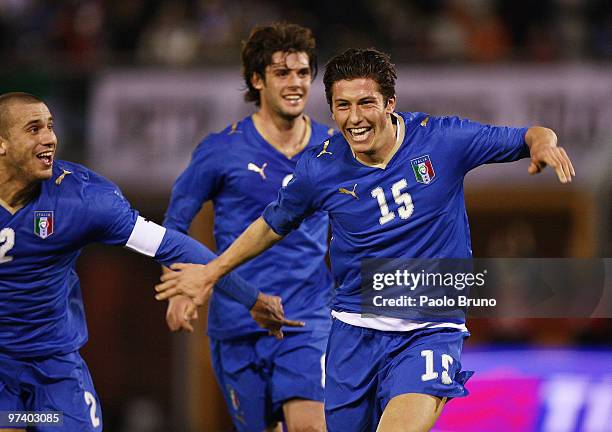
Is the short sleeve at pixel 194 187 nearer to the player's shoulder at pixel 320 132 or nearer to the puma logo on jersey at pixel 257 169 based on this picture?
the puma logo on jersey at pixel 257 169

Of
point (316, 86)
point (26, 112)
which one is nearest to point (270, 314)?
point (26, 112)

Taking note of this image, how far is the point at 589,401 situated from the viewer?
29.8 feet

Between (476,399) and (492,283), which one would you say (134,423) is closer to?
(476,399)

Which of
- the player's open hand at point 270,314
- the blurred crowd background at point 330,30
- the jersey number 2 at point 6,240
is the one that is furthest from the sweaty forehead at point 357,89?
the blurred crowd background at point 330,30

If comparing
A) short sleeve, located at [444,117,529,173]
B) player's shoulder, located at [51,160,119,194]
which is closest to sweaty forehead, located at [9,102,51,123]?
player's shoulder, located at [51,160,119,194]

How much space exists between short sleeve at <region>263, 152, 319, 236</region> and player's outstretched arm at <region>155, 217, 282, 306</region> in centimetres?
6

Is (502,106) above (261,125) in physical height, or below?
above

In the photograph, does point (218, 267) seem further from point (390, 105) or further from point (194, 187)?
point (390, 105)

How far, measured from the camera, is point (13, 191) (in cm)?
582

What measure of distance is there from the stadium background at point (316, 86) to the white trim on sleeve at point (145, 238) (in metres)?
5.31

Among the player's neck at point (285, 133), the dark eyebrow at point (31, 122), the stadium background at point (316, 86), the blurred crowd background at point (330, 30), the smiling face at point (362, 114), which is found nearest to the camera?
the smiling face at point (362, 114)

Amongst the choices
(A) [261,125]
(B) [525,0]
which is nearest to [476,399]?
(A) [261,125]

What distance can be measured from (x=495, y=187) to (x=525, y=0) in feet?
7.33

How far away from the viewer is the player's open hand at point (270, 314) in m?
6.19
